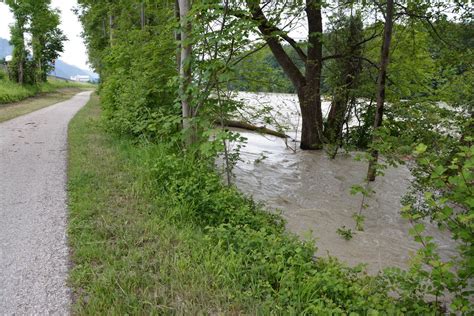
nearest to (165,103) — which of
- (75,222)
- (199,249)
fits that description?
(75,222)

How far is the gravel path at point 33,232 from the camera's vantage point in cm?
221

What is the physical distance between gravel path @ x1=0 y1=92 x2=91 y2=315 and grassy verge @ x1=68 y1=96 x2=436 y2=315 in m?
0.13

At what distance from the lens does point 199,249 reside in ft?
9.55

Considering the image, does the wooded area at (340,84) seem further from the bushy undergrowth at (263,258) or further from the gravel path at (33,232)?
the gravel path at (33,232)

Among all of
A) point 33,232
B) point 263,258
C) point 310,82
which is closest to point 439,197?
point 263,258

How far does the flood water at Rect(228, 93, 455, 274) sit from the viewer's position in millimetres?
4387

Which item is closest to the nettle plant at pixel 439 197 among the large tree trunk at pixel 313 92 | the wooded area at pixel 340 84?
the wooded area at pixel 340 84

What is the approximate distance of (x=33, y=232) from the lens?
307 centimetres

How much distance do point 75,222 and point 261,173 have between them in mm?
4836

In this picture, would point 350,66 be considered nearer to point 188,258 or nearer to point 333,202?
point 333,202

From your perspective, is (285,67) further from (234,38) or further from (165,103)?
(234,38)

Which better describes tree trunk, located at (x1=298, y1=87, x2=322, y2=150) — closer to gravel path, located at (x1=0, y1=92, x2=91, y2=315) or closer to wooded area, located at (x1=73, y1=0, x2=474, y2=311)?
wooded area, located at (x1=73, y1=0, x2=474, y2=311)

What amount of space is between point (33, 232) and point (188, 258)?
5.03 ft

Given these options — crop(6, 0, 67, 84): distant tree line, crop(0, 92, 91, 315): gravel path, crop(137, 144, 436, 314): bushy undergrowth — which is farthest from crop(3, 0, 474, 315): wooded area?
crop(6, 0, 67, 84): distant tree line
